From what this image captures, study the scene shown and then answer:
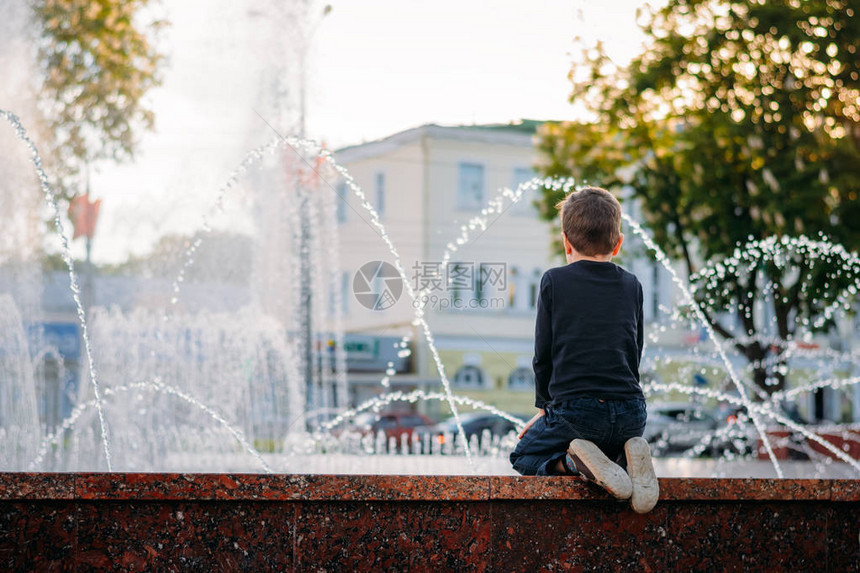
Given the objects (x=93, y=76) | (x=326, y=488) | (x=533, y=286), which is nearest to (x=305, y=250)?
(x=93, y=76)

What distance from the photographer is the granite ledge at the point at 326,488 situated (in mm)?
3125

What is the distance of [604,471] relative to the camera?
10.9 ft

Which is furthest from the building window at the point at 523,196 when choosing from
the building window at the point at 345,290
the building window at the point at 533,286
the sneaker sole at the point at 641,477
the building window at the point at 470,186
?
the sneaker sole at the point at 641,477

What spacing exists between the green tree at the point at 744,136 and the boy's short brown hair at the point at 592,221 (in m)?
12.1

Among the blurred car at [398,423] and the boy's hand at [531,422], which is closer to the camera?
the boy's hand at [531,422]

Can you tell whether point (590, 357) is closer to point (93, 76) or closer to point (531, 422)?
point (531, 422)

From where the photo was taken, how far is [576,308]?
11.6 ft

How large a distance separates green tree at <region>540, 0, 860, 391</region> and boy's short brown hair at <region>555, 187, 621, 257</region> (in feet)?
39.8

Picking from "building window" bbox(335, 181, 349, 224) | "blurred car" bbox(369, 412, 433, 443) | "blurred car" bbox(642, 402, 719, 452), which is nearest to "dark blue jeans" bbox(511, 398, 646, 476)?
"building window" bbox(335, 181, 349, 224)

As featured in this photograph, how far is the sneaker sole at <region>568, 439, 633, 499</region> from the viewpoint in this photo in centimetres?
332

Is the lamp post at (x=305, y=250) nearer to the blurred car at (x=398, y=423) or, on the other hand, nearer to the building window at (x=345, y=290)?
the blurred car at (x=398, y=423)

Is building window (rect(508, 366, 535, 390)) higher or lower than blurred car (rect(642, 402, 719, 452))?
higher

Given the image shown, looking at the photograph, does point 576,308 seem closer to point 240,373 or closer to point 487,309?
point 240,373

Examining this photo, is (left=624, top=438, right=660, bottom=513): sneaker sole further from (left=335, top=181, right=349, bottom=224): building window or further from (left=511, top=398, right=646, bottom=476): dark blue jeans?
(left=335, top=181, right=349, bottom=224): building window
